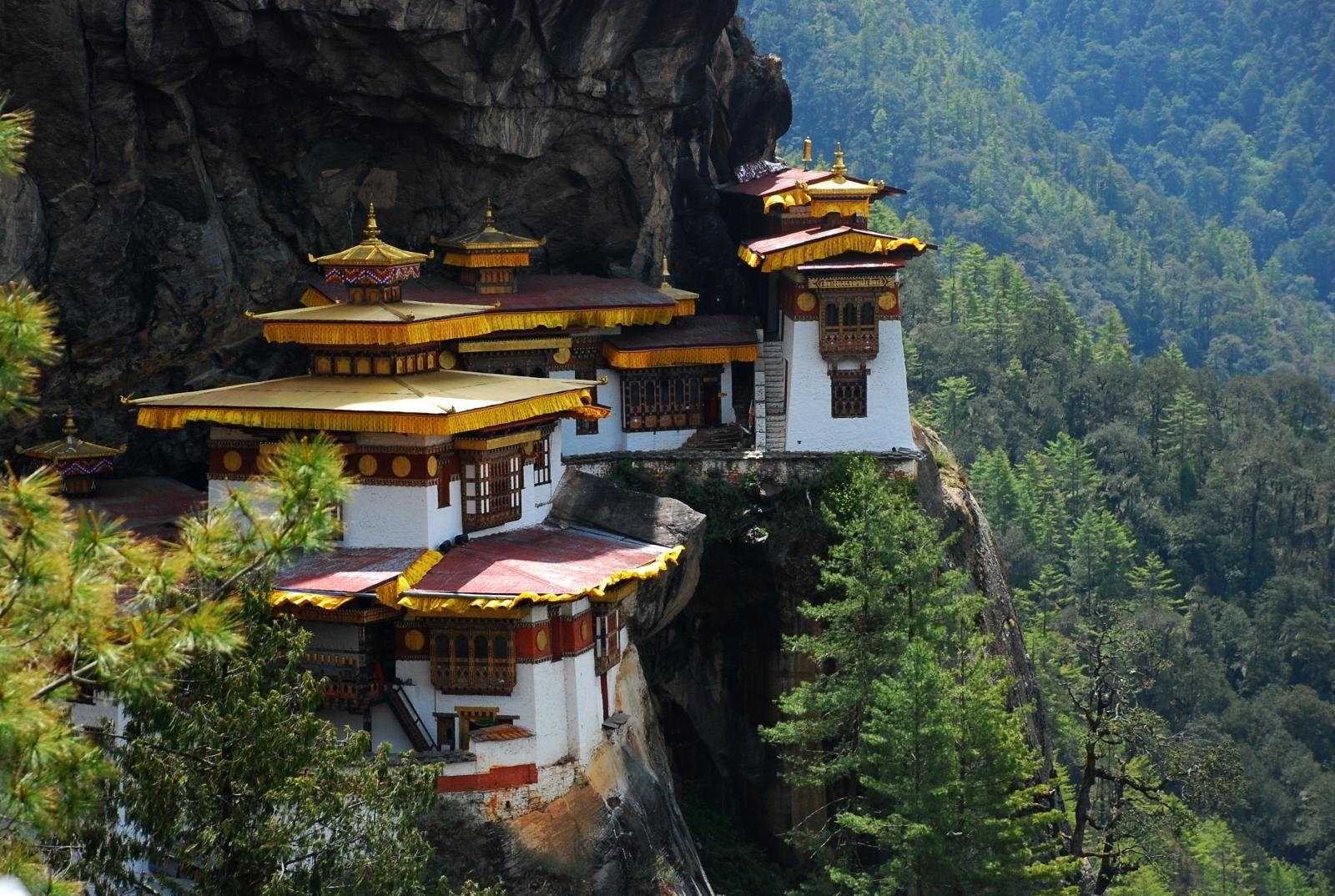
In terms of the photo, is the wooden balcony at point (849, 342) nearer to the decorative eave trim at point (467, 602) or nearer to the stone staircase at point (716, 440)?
the stone staircase at point (716, 440)

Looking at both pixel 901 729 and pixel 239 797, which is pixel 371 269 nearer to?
pixel 901 729

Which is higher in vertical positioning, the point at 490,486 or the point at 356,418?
the point at 356,418

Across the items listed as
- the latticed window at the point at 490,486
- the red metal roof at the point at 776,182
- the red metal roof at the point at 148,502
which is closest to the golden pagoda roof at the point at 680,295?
the red metal roof at the point at 776,182

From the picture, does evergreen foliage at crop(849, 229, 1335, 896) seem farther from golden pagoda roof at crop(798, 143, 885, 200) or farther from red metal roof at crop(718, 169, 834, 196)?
golden pagoda roof at crop(798, 143, 885, 200)

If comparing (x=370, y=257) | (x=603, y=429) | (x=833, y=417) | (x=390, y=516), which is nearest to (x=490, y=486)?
(x=390, y=516)

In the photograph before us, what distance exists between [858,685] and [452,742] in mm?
6127

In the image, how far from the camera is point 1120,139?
557 ft

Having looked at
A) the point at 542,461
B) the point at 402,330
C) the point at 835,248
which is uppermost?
the point at 835,248

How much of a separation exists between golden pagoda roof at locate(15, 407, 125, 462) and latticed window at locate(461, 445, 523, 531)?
16.0ft

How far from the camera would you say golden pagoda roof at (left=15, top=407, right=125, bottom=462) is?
100ft

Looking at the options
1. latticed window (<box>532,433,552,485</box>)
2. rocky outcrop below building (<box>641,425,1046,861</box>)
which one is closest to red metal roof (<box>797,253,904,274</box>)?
rocky outcrop below building (<box>641,425,1046,861</box>)

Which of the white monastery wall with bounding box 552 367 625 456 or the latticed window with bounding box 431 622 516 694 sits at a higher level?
the white monastery wall with bounding box 552 367 625 456

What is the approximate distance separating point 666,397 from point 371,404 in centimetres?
822

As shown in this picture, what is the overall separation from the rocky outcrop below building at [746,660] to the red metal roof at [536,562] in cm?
399
